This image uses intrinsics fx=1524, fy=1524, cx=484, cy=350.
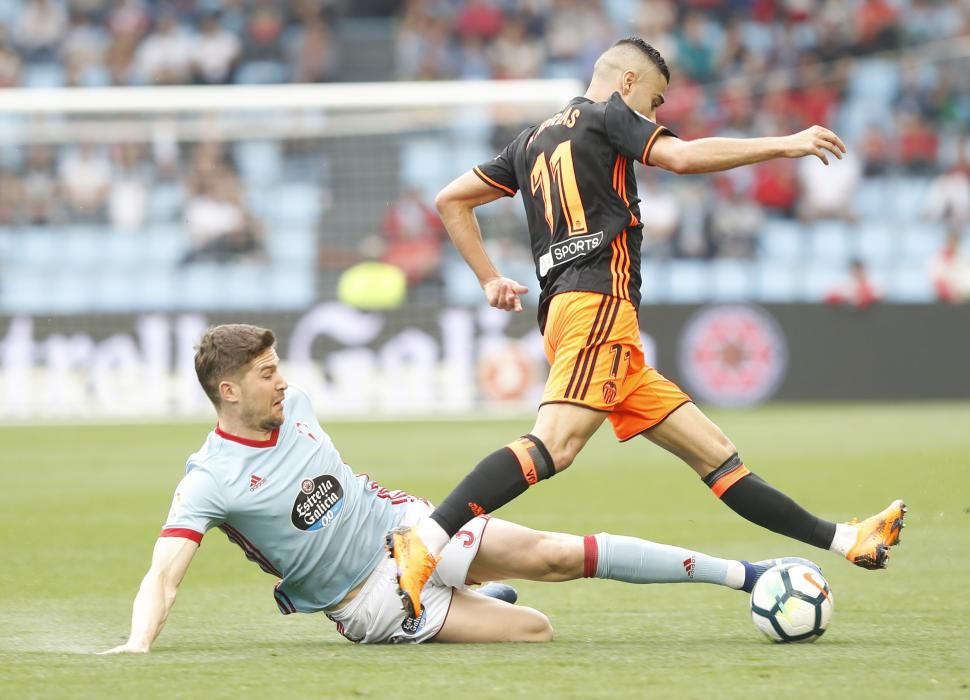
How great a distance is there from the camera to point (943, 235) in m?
19.9

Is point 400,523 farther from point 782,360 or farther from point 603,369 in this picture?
point 782,360

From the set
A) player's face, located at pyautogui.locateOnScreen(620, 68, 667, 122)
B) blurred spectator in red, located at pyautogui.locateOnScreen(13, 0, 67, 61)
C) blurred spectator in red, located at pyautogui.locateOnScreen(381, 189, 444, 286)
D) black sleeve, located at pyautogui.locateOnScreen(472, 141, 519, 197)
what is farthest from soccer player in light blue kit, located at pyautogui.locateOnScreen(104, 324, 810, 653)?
blurred spectator in red, located at pyautogui.locateOnScreen(13, 0, 67, 61)

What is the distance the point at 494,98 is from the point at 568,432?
1181cm

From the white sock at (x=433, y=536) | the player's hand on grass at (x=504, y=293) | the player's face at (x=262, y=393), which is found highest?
the player's hand on grass at (x=504, y=293)

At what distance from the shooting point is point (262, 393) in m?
4.96

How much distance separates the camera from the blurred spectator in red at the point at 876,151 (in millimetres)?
20547

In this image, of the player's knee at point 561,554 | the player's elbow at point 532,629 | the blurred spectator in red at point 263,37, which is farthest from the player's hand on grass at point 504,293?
the blurred spectator in red at point 263,37

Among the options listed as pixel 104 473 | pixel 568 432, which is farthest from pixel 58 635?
pixel 104 473

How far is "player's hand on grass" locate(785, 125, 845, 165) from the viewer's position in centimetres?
484

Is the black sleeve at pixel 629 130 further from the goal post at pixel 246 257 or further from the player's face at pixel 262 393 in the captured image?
the goal post at pixel 246 257

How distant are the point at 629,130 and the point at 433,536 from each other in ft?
5.06

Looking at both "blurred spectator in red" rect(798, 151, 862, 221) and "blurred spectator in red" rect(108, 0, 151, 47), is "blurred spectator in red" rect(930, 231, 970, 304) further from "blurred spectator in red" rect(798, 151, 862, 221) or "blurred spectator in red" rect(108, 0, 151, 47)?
"blurred spectator in red" rect(108, 0, 151, 47)

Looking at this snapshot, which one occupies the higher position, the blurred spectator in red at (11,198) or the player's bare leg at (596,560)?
the blurred spectator in red at (11,198)

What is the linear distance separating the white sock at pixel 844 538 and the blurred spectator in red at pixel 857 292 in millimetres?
12745
